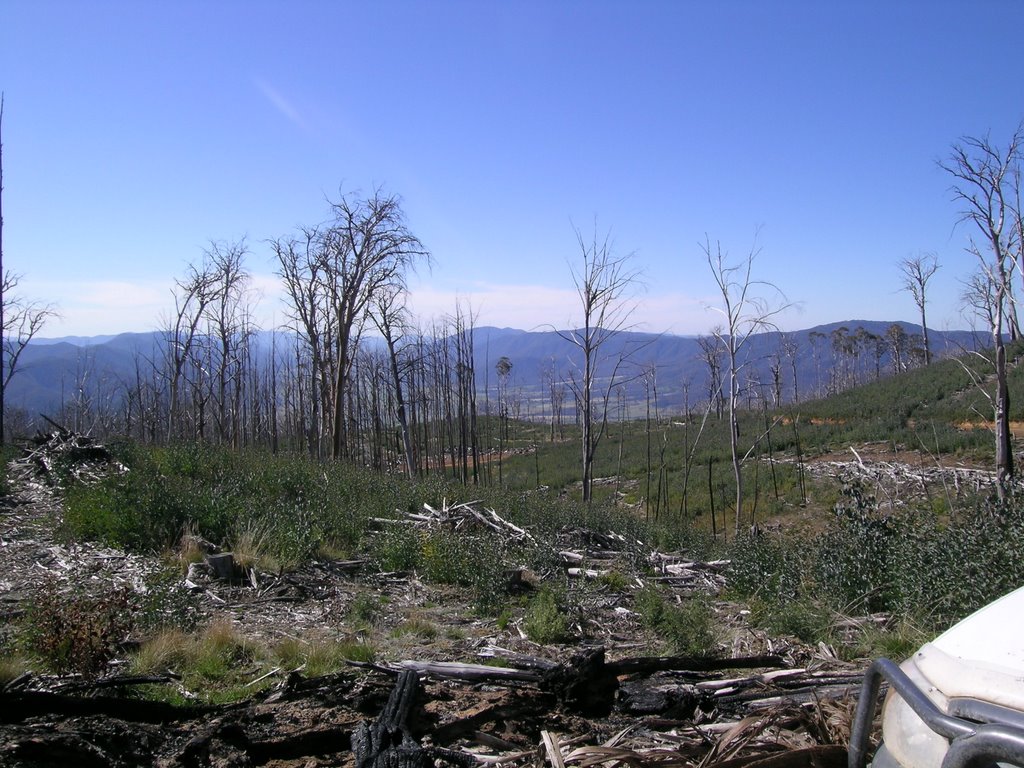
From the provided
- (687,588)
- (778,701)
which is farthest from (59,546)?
(778,701)

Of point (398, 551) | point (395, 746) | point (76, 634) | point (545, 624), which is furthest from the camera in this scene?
point (398, 551)

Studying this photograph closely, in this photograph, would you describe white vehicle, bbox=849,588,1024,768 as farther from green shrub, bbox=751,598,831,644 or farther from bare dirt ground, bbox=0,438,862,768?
green shrub, bbox=751,598,831,644

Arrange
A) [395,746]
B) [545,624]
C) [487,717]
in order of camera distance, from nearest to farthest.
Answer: [395,746], [487,717], [545,624]

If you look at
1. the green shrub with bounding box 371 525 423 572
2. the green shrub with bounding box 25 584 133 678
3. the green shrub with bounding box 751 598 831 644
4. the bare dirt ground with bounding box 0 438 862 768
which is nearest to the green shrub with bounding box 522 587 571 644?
the bare dirt ground with bounding box 0 438 862 768

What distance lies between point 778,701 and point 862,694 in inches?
75.0

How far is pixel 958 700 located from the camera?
1.62 metres

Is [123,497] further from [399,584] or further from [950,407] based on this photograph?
[950,407]

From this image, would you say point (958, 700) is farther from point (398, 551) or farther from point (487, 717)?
point (398, 551)

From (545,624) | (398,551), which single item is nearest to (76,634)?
(545,624)

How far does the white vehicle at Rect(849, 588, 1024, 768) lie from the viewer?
4.74ft

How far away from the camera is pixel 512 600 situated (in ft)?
25.7

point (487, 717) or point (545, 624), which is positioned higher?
point (487, 717)

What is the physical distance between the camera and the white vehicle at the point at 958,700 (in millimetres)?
1443

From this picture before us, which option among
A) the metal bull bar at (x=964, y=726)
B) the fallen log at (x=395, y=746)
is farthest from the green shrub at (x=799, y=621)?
the metal bull bar at (x=964, y=726)
